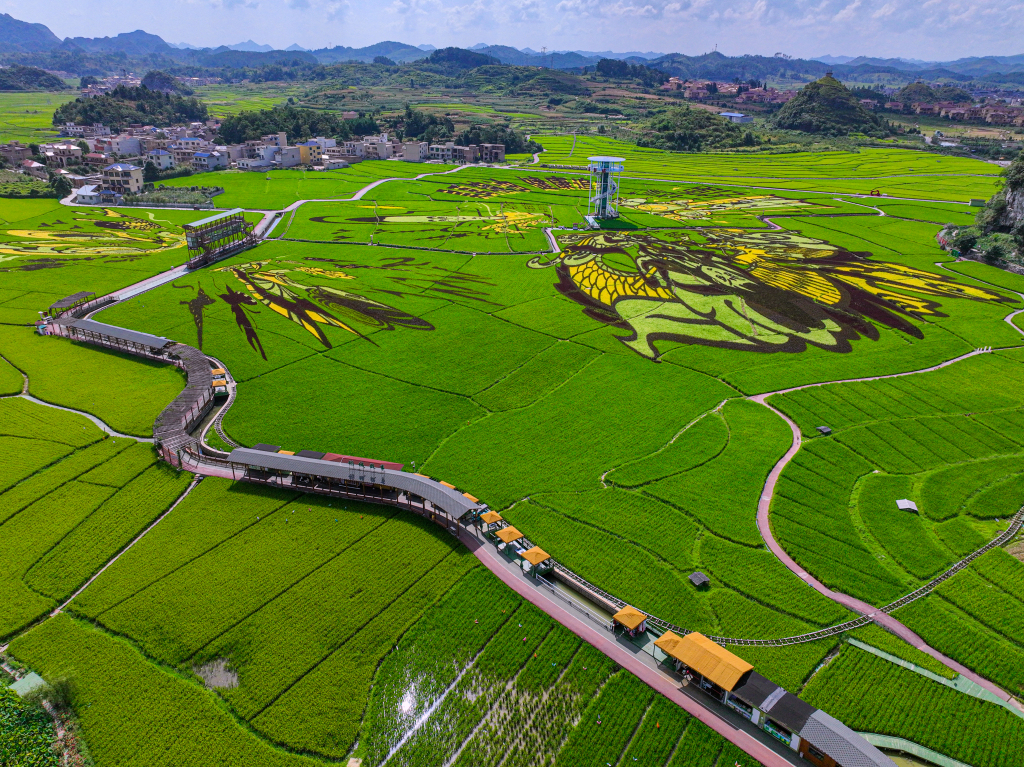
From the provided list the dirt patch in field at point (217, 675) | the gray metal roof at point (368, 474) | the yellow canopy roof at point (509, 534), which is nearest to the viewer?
the dirt patch in field at point (217, 675)

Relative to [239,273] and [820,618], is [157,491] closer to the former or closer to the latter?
[820,618]

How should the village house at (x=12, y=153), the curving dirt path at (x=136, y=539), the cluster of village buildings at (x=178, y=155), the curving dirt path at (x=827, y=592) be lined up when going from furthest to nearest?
1. the village house at (x=12, y=153)
2. the cluster of village buildings at (x=178, y=155)
3. the curving dirt path at (x=136, y=539)
4. the curving dirt path at (x=827, y=592)

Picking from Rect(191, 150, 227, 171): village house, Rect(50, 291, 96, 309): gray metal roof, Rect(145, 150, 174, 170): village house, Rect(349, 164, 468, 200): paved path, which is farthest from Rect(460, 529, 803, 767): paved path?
Rect(191, 150, 227, 171): village house

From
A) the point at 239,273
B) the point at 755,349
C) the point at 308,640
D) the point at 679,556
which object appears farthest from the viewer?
the point at 239,273

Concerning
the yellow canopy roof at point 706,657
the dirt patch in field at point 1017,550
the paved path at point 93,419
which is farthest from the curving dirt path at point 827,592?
the paved path at point 93,419

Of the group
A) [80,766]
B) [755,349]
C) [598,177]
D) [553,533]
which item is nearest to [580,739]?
[553,533]

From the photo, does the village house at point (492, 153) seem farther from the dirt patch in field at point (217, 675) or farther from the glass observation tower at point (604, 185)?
the dirt patch in field at point (217, 675)

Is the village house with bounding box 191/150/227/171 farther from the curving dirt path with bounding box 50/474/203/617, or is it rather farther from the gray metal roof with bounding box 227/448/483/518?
the gray metal roof with bounding box 227/448/483/518

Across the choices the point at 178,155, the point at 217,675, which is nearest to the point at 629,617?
the point at 217,675
